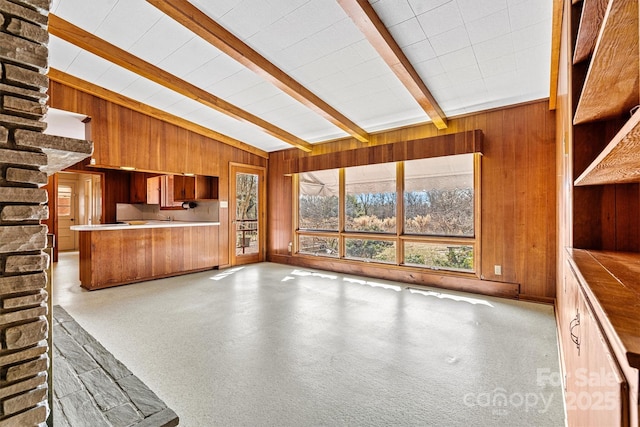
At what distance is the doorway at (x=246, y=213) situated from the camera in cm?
602

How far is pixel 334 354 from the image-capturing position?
2.32 m

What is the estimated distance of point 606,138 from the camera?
155 cm

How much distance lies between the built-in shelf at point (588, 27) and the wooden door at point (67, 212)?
1044cm

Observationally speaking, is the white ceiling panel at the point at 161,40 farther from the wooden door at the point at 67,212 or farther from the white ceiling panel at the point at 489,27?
the wooden door at the point at 67,212

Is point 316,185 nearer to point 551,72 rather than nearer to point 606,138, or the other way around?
point 551,72

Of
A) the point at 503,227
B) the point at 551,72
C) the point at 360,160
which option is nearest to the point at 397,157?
the point at 360,160

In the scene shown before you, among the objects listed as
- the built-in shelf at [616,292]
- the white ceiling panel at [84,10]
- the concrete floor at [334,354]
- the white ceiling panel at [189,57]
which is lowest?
the concrete floor at [334,354]

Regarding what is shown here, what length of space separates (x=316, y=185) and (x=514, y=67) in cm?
366

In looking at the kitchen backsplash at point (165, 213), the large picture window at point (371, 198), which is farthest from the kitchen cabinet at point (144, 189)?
the large picture window at point (371, 198)

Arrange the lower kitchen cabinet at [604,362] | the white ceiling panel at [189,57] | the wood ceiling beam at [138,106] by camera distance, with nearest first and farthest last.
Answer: the lower kitchen cabinet at [604,362] < the white ceiling panel at [189,57] < the wood ceiling beam at [138,106]

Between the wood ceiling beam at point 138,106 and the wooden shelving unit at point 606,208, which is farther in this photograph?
the wood ceiling beam at point 138,106

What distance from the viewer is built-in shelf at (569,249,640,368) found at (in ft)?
1.74

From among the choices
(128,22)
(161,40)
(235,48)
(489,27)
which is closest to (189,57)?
(161,40)

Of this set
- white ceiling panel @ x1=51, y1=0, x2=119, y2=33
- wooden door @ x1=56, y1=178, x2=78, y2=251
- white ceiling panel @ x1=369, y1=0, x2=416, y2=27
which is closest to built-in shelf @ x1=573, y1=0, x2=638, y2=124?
white ceiling panel @ x1=369, y1=0, x2=416, y2=27
